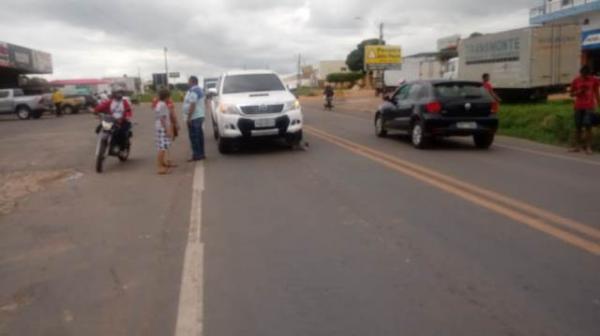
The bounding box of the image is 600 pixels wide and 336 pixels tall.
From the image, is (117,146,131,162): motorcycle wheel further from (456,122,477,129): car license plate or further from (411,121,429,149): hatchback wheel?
(456,122,477,129): car license plate

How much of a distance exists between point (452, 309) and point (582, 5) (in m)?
40.7

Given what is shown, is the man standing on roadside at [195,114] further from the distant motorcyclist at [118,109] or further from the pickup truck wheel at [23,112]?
the pickup truck wheel at [23,112]

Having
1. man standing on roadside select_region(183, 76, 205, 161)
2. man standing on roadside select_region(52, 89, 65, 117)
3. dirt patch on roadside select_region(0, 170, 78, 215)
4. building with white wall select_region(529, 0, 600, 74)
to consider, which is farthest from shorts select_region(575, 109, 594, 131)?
man standing on roadside select_region(52, 89, 65, 117)

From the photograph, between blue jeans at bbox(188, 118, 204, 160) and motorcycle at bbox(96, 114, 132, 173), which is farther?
blue jeans at bbox(188, 118, 204, 160)

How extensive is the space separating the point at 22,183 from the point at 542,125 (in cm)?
1344

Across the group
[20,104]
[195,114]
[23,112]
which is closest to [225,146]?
[195,114]

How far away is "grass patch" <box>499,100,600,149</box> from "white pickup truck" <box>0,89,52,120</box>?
26.6 meters

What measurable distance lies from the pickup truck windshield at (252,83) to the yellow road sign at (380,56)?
53.6 meters

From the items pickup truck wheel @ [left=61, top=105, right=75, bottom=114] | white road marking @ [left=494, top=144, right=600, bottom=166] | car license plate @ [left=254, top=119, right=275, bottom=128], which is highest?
car license plate @ [left=254, top=119, right=275, bottom=128]

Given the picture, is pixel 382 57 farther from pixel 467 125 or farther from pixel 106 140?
pixel 106 140

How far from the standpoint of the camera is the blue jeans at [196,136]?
11.9 m

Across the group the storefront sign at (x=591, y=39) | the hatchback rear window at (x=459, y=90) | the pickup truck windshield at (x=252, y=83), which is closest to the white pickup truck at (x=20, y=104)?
the pickup truck windshield at (x=252, y=83)

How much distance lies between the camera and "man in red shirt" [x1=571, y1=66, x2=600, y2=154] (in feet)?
40.2

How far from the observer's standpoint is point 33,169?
12125mm
